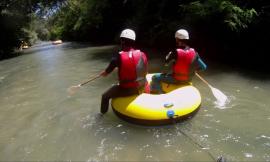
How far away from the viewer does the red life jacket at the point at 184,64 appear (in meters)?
5.36

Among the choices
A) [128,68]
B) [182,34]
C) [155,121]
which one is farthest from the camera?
[182,34]

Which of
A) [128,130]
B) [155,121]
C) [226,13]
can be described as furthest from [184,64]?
[226,13]

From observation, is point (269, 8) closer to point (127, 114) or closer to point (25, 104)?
point (127, 114)

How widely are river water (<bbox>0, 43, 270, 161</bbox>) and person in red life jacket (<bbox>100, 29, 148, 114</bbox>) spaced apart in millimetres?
507

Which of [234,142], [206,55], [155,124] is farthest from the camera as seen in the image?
[206,55]

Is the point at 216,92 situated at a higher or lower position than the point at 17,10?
lower

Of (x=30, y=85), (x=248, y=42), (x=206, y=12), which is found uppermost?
(x=206, y=12)

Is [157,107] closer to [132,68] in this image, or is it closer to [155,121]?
[155,121]

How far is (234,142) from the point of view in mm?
4320

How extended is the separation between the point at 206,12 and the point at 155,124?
4865mm

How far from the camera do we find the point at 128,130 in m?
4.86

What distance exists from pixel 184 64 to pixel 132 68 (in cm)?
102

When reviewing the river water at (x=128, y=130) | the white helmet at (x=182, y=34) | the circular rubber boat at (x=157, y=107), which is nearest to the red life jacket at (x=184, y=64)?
the white helmet at (x=182, y=34)

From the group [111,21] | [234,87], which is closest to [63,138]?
[234,87]
